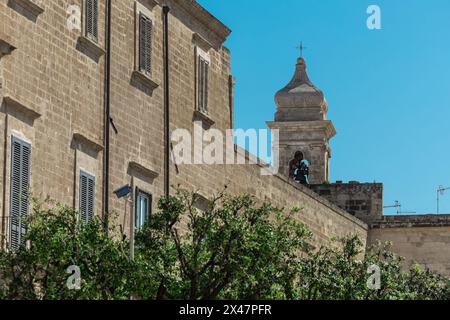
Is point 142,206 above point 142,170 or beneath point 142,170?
beneath

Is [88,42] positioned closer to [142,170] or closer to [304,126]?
[142,170]

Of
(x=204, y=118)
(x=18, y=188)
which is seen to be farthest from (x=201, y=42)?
(x=18, y=188)

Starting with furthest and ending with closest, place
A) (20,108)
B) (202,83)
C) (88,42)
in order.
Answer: (202,83)
(88,42)
(20,108)

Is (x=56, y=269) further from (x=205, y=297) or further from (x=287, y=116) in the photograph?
(x=287, y=116)

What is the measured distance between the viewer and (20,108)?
4222 centimetres

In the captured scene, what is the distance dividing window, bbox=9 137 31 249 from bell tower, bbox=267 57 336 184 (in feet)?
131

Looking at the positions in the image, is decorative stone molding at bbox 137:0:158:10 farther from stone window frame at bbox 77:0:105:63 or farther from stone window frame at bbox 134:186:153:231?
stone window frame at bbox 134:186:153:231

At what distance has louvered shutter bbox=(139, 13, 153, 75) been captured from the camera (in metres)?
49.5

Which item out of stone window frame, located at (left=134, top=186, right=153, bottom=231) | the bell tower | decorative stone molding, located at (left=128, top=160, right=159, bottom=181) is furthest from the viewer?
the bell tower

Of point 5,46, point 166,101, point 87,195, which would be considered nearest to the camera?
point 5,46

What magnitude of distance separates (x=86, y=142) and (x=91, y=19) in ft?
9.45

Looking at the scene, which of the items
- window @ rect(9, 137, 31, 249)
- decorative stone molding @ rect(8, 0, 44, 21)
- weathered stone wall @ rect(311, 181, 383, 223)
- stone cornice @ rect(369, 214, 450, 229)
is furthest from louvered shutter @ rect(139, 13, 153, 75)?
weathered stone wall @ rect(311, 181, 383, 223)

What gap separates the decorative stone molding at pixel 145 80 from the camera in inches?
1925

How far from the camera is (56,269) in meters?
37.7
